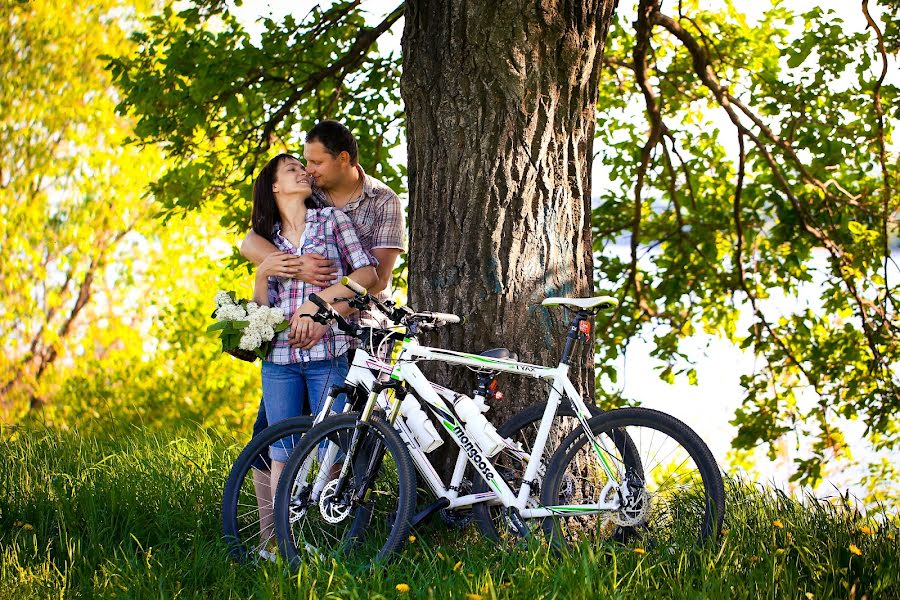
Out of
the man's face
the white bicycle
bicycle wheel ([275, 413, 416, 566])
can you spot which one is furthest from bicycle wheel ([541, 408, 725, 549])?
the man's face

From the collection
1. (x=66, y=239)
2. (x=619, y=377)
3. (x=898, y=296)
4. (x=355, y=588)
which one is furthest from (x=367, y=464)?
(x=66, y=239)

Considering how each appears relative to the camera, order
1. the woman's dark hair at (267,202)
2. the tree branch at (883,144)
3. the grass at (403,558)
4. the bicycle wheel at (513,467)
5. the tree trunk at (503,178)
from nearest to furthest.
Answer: the grass at (403,558) → the bicycle wheel at (513,467) → the woman's dark hair at (267,202) → the tree trunk at (503,178) → the tree branch at (883,144)

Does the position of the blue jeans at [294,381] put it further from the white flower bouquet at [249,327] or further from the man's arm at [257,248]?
the man's arm at [257,248]

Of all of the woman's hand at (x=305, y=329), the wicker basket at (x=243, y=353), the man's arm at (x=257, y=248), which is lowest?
the wicker basket at (x=243, y=353)

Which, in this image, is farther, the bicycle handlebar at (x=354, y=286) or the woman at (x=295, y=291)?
the woman at (x=295, y=291)

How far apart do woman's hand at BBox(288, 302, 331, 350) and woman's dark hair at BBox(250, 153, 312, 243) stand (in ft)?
1.29

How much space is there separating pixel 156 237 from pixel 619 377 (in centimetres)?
718

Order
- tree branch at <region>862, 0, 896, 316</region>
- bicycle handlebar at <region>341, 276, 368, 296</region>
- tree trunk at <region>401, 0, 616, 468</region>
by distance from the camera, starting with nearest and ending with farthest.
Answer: bicycle handlebar at <region>341, 276, 368, 296</region>
tree trunk at <region>401, 0, 616, 468</region>
tree branch at <region>862, 0, 896, 316</region>

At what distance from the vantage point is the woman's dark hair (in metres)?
4.29

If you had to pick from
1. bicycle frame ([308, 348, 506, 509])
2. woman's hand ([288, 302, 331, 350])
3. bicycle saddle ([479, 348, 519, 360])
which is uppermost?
woman's hand ([288, 302, 331, 350])

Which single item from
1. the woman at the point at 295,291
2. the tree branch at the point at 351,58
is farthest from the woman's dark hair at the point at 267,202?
the tree branch at the point at 351,58

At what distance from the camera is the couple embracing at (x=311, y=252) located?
420 centimetres

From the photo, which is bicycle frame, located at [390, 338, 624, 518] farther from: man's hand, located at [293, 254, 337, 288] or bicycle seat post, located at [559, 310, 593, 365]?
man's hand, located at [293, 254, 337, 288]

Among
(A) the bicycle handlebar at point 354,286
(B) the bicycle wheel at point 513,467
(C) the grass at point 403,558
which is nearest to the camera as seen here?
(C) the grass at point 403,558
